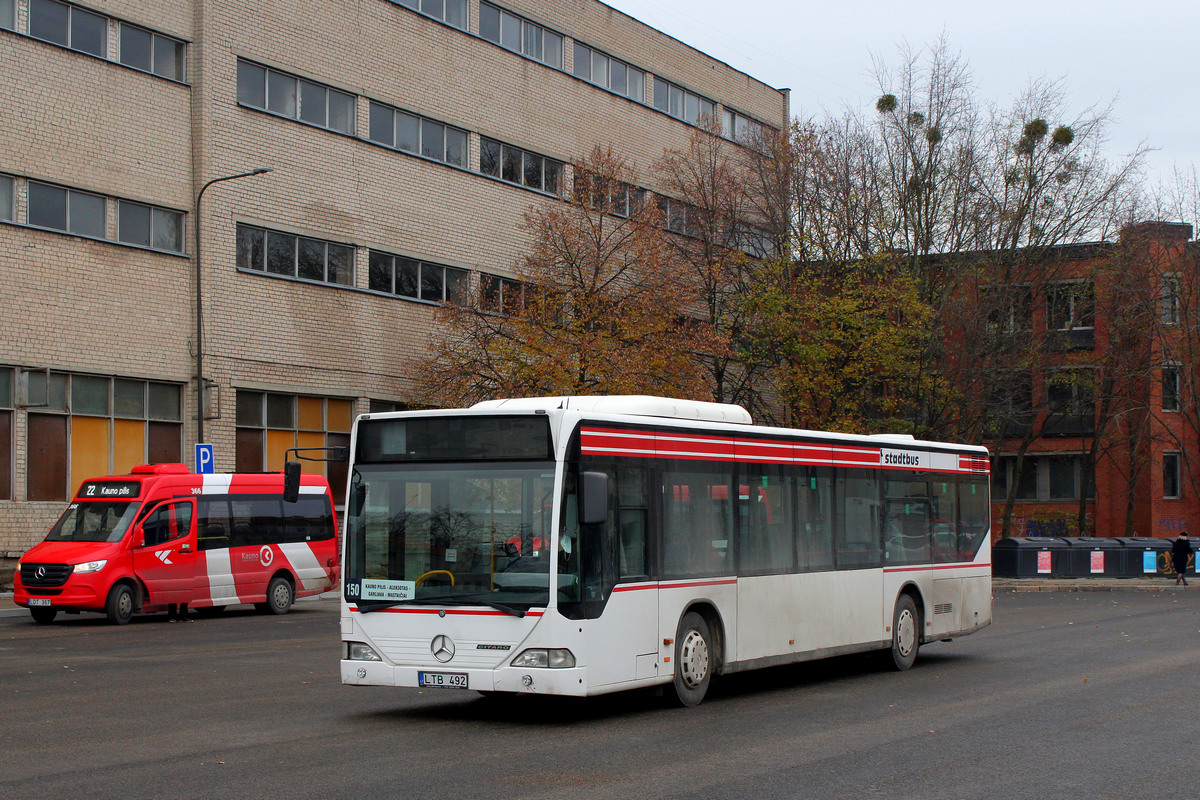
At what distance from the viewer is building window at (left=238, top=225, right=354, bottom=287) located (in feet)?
113

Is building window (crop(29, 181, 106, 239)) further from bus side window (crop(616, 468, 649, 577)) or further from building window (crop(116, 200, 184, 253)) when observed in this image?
bus side window (crop(616, 468, 649, 577))

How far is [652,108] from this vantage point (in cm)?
4809

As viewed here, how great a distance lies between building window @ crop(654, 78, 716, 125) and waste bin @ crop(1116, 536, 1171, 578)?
65.3ft

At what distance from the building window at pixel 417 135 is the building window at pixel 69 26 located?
8.33 meters

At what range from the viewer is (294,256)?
35.5 metres

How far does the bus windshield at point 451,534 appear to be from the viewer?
35.8 feet

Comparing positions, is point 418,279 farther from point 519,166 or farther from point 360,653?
point 360,653

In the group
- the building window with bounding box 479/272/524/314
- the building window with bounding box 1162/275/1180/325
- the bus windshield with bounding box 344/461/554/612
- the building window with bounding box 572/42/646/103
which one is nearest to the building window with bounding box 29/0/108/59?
the building window with bounding box 479/272/524/314

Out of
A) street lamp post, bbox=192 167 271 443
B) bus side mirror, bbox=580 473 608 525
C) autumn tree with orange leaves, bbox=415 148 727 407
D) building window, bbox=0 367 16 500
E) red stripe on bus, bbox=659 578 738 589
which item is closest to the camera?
bus side mirror, bbox=580 473 608 525

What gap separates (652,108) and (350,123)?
14.0 metres

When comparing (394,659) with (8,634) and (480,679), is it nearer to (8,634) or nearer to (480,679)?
(480,679)

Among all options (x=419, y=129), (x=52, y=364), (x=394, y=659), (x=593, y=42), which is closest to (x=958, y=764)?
(x=394, y=659)

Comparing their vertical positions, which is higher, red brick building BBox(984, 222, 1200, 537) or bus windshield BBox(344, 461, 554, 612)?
red brick building BBox(984, 222, 1200, 537)

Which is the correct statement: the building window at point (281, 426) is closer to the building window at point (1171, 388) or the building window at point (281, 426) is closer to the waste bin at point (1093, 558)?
the waste bin at point (1093, 558)
